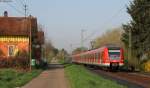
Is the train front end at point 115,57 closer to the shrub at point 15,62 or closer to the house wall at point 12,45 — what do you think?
the shrub at point 15,62

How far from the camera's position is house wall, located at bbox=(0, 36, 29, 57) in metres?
64.6

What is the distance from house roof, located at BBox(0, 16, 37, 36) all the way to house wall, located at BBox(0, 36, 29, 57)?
822mm

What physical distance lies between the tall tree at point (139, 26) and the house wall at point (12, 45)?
17351 mm

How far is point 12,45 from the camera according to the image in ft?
214

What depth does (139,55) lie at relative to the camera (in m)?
72.6

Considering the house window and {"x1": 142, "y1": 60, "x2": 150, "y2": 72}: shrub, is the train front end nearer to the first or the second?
{"x1": 142, "y1": 60, "x2": 150, "y2": 72}: shrub

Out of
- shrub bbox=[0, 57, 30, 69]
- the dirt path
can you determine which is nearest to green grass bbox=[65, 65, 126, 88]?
the dirt path

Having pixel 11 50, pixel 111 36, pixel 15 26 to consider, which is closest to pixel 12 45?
pixel 11 50

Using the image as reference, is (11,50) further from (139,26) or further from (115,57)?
(139,26)

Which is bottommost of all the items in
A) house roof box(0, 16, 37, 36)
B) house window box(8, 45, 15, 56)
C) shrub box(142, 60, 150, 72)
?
shrub box(142, 60, 150, 72)

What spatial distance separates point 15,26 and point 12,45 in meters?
5.69

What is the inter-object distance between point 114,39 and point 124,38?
6837 centimetres

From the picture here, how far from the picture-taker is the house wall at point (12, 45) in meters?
64.6

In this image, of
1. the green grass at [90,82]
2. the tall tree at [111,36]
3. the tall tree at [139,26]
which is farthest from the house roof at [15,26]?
the tall tree at [111,36]
